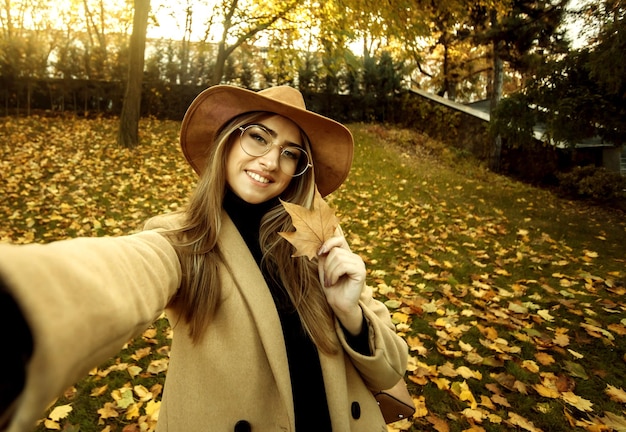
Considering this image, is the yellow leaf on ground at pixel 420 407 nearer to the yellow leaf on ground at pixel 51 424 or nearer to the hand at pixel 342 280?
the hand at pixel 342 280

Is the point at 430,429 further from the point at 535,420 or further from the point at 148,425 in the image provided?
the point at 148,425

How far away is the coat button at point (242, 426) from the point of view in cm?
121

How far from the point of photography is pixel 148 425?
2.39 m

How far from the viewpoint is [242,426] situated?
47.9 inches

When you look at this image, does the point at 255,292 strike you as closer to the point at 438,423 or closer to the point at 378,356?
the point at 378,356

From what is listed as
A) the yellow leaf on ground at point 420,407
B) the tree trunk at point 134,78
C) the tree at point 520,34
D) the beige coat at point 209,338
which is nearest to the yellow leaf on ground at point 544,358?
the yellow leaf on ground at point 420,407

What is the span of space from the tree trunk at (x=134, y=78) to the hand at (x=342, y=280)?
9713mm

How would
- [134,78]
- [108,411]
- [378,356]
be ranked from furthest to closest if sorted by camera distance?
[134,78] → [108,411] → [378,356]

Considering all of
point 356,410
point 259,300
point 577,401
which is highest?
point 259,300

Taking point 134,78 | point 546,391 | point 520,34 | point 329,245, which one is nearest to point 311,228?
point 329,245

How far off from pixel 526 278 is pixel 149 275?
4.81 m

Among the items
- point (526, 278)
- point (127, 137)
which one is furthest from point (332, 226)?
point (127, 137)

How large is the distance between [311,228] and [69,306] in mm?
785

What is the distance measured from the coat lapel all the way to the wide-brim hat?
1.61 ft
